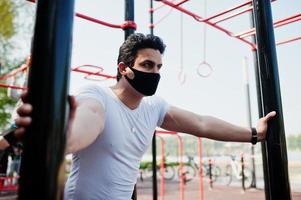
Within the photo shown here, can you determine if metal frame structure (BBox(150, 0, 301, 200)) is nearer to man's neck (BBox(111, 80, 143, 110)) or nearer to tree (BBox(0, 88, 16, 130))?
man's neck (BBox(111, 80, 143, 110))

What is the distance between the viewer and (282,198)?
938 mm

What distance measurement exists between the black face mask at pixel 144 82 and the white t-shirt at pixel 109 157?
120mm

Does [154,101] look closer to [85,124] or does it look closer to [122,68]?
[122,68]

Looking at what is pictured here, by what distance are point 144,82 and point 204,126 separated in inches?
17.1

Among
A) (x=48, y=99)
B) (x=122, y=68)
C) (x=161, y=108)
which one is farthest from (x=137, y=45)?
(x=48, y=99)

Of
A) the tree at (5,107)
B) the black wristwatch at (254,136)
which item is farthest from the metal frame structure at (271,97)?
the tree at (5,107)

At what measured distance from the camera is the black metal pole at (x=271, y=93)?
0.99 meters

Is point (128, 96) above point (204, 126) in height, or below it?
above

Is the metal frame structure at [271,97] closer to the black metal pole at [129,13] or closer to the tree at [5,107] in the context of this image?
the black metal pole at [129,13]

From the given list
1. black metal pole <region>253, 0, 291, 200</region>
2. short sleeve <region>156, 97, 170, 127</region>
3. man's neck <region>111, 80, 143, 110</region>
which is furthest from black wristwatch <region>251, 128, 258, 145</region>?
man's neck <region>111, 80, 143, 110</region>

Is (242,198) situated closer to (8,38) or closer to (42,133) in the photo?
(42,133)

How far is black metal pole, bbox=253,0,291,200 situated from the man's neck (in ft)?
2.34

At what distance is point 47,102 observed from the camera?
0.47 m

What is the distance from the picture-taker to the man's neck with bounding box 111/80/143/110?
1539mm
